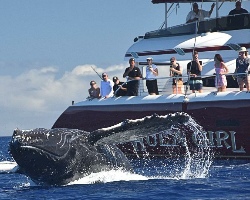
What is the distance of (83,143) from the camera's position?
16.2m

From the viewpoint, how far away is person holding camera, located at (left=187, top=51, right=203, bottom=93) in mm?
25578

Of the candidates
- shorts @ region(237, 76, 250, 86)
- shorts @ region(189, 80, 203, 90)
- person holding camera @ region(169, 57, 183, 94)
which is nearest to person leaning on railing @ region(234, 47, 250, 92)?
shorts @ region(237, 76, 250, 86)

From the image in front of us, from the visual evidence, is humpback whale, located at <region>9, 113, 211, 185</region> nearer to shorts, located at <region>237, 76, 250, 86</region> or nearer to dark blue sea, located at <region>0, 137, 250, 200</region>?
dark blue sea, located at <region>0, 137, 250, 200</region>

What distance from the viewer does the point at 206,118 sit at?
1011 inches

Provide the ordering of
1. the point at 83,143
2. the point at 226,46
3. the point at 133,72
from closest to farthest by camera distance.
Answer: the point at 83,143, the point at 133,72, the point at 226,46

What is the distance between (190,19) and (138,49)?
2.14 meters

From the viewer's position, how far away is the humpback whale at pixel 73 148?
15.1 meters

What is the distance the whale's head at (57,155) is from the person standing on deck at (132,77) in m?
9.74

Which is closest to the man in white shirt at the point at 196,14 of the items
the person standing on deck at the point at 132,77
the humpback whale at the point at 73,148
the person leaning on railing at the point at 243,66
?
the person standing on deck at the point at 132,77

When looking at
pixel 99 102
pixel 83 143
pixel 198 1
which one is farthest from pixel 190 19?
pixel 83 143

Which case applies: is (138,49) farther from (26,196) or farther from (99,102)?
(26,196)

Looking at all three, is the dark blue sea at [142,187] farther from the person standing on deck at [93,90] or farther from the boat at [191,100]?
the person standing on deck at [93,90]

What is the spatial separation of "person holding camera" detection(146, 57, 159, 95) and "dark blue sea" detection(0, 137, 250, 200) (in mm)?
6712

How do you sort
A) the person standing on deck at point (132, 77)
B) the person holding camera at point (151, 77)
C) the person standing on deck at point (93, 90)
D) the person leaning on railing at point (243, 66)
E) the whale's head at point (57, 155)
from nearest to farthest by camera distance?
the whale's head at point (57, 155), the person leaning on railing at point (243, 66), the person standing on deck at point (132, 77), the person holding camera at point (151, 77), the person standing on deck at point (93, 90)
